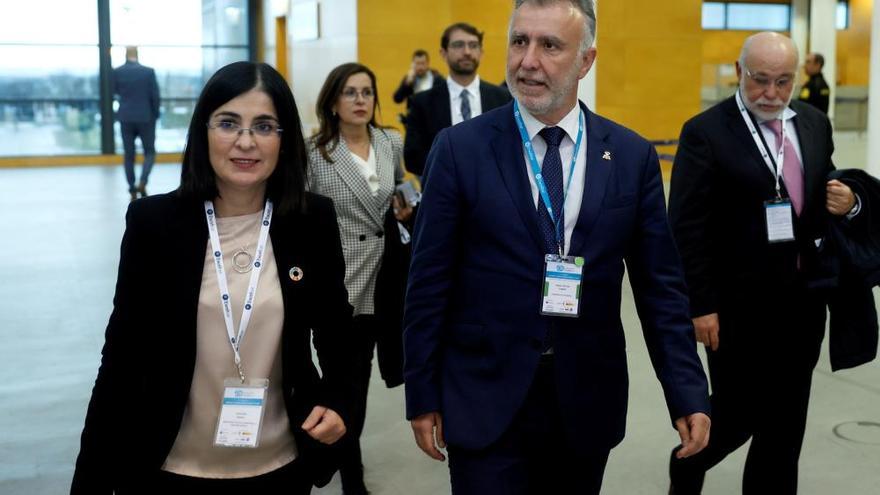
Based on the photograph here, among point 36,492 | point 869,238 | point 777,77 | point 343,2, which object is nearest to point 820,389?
point 869,238

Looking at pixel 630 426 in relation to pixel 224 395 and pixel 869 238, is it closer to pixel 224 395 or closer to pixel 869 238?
pixel 869 238

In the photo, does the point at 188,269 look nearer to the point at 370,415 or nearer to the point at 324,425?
the point at 324,425

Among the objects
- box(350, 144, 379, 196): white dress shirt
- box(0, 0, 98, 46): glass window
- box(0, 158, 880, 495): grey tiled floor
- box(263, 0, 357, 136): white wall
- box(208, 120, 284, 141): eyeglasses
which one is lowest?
box(0, 158, 880, 495): grey tiled floor

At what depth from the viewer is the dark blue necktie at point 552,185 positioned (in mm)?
2453

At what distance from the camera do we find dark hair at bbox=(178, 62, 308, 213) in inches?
93.6

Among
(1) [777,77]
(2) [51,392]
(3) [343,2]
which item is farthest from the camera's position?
(3) [343,2]

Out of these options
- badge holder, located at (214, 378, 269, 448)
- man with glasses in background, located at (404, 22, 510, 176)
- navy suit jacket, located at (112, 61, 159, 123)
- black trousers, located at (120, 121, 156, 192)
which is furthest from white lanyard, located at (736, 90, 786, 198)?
navy suit jacket, located at (112, 61, 159, 123)

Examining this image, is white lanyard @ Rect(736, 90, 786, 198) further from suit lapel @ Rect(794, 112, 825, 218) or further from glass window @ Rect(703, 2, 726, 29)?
glass window @ Rect(703, 2, 726, 29)

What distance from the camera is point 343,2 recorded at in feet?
59.4

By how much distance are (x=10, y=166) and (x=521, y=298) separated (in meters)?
22.1

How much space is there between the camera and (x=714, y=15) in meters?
36.7

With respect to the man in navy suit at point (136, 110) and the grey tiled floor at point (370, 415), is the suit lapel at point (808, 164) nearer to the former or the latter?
the grey tiled floor at point (370, 415)

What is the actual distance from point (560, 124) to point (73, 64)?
897 inches

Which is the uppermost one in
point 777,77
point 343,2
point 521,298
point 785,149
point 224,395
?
point 343,2
